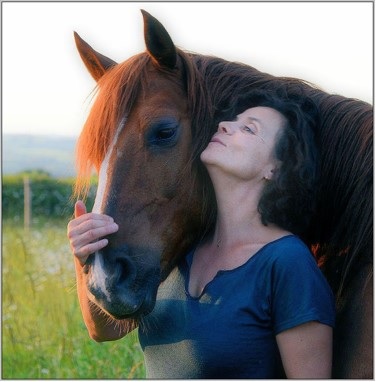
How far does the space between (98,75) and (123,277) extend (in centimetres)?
80

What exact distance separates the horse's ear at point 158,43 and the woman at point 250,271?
0.25m

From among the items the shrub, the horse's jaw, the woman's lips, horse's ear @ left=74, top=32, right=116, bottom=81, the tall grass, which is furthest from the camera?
the shrub

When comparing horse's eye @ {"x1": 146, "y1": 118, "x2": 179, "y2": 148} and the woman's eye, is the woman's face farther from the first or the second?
horse's eye @ {"x1": 146, "y1": 118, "x2": 179, "y2": 148}

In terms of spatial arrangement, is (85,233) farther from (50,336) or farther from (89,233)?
(50,336)

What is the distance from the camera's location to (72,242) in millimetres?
1984

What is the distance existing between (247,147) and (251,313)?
1.56 ft

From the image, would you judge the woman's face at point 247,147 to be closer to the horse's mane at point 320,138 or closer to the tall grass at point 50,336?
the horse's mane at point 320,138

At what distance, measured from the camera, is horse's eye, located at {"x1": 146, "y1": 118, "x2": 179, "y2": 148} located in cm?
213

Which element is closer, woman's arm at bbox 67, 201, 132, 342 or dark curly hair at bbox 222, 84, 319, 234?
woman's arm at bbox 67, 201, 132, 342

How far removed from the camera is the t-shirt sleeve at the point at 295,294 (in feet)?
6.36

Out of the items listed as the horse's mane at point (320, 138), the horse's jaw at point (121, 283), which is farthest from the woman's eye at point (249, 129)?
the horse's jaw at point (121, 283)

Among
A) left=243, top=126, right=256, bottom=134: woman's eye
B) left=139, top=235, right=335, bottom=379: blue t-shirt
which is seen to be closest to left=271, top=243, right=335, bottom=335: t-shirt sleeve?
left=139, top=235, right=335, bottom=379: blue t-shirt

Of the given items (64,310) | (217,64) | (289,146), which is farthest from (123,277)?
(64,310)

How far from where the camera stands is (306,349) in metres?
1.96
